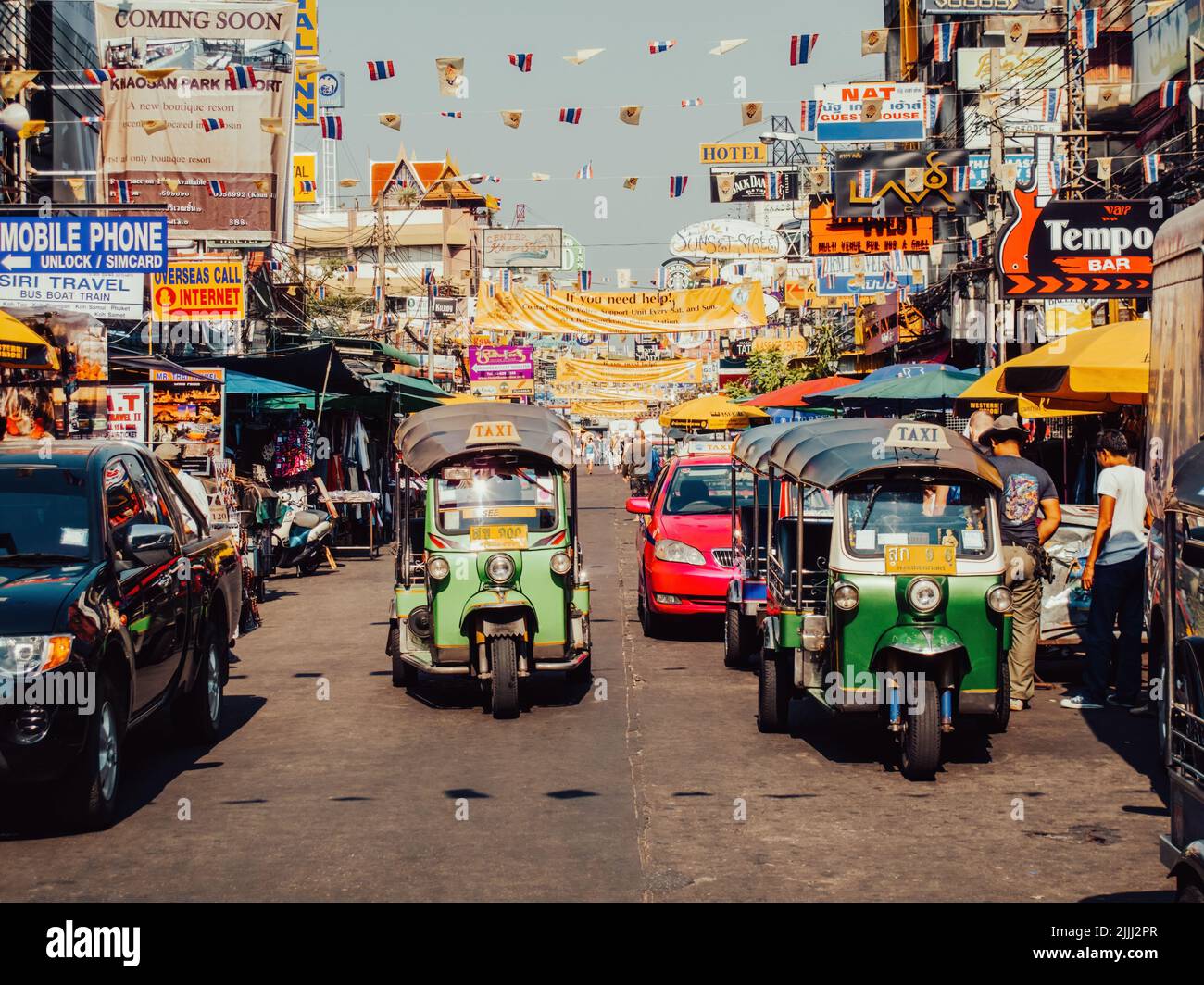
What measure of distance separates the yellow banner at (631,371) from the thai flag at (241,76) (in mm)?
21493

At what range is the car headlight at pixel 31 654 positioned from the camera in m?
6.76

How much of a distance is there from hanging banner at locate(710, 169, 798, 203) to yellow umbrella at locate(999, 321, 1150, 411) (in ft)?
144

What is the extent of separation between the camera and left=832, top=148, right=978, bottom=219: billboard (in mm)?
23719

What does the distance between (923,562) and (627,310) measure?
2007 centimetres

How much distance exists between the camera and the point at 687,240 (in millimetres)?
63156

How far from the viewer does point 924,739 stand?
27.4ft

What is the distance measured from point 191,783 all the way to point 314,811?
1.15 m

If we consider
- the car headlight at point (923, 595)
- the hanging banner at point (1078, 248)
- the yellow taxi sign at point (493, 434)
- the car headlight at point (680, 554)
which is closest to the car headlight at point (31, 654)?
the yellow taxi sign at point (493, 434)

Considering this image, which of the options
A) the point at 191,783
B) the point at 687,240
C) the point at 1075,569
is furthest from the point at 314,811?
the point at 687,240

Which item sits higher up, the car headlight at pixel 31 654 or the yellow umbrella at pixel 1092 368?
the yellow umbrella at pixel 1092 368

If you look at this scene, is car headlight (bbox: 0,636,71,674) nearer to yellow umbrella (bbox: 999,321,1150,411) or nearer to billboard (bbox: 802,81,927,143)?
yellow umbrella (bbox: 999,321,1150,411)

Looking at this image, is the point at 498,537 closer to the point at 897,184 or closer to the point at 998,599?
the point at 998,599

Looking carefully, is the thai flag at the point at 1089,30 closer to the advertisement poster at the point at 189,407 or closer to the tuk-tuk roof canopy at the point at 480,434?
the tuk-tuk roof canopy at the point at 480,434

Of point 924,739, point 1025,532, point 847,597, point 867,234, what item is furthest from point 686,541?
point 867,234
